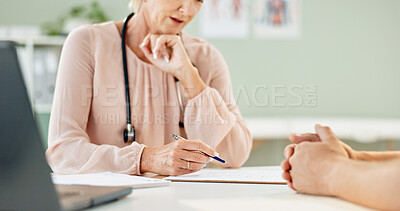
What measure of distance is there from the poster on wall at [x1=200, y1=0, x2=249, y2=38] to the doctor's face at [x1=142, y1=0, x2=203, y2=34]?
2135 millimetres

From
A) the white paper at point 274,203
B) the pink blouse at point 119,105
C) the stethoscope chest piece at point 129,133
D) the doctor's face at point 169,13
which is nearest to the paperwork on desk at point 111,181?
the white paper at point 274,203

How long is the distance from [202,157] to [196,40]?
78 centimetres

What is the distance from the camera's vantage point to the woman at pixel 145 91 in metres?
1.49

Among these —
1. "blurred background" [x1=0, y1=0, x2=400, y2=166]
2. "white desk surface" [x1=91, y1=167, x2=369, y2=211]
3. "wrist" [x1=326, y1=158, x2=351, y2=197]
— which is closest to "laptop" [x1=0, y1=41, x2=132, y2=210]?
"white desk surface" [x1=91, y1=167, x2=369, y2=211]

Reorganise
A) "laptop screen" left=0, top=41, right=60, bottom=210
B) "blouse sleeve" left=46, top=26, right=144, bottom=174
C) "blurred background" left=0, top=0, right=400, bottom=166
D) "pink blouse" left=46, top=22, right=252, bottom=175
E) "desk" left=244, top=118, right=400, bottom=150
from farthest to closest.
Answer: "blurred background" left=0, top=0, right=400, bottom=166 < "desk" left=244, top=118, right=400, bottom=150 < "pink blouse" left=46, top=22, right=252, bottom=175 < "blouse sleeve" left=46, top=26, right=144, bottom=174 < "laptop screen" left=0, top=41, right=60, bottom=210

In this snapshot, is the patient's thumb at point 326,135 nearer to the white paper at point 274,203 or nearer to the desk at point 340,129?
the white paper at point 274,203

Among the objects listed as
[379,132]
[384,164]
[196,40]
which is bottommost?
[379,132]

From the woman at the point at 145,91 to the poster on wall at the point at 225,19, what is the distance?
82.0 inches

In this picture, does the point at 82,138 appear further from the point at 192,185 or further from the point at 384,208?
the point at 384,208

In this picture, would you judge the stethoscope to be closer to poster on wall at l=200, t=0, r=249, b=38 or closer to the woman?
the woman

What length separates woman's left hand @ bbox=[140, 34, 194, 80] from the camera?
62.7 inches

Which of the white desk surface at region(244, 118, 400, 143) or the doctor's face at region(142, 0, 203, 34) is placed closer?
the doctor's face at region(142, 0, 203, 34)

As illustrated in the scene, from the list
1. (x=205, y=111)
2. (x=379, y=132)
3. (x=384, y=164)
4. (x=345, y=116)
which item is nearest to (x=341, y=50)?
(x=345, y=116)

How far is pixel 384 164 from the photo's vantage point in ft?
2.46
